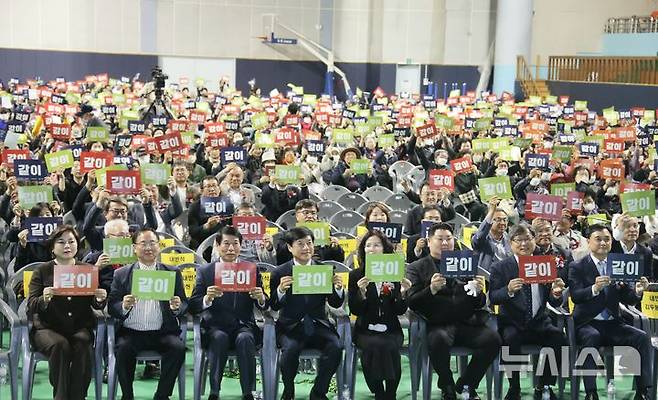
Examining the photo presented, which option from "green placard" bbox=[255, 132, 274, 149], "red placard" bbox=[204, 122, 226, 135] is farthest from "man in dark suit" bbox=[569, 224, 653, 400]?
"red placard" bbox=[204, 122, 226, 135]

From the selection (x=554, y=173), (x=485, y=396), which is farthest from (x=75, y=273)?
(x=554, y=173)

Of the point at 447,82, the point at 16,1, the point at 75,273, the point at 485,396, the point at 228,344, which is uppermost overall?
the point at 16,1

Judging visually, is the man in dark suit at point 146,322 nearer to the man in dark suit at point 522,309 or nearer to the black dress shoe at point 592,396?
the man in dark suit at point 522,309

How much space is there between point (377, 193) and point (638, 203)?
169 inches

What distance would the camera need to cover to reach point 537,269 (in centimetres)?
786

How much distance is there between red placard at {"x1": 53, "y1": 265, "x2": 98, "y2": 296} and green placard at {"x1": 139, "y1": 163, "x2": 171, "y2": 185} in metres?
3.55

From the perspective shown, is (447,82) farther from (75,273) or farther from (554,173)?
(75,273)

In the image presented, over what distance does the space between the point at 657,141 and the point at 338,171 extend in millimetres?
7404

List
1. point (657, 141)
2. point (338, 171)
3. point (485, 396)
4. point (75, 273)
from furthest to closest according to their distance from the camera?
point (657, 141) < point (338, 171) < point (485, 396) < point (75, 273)

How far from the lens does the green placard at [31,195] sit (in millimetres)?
9188

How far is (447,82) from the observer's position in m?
36.4

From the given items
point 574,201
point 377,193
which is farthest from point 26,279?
point 377,193

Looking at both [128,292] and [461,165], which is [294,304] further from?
[461,165]

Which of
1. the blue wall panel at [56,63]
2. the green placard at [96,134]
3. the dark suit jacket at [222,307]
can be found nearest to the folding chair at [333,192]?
the green placard at [96,134]
